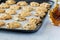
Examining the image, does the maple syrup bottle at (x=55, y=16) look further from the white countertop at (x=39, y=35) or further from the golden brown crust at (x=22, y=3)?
the golden brown crust at (x=22, y=3)

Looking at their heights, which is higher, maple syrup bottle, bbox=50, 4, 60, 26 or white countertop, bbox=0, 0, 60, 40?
maple syrup bottle, bbox=50, 4, 60, 26

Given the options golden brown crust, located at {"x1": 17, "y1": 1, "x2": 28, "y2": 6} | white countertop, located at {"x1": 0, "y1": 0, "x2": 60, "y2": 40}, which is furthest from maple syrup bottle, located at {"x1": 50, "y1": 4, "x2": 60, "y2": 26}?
golden brown crust, located at {"x1": 17, "y1": 1, "x2": 28, "y2": 6}

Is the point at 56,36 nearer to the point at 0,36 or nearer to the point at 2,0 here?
the point at 0,36

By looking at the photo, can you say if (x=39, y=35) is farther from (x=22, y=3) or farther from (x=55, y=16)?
(x=22, y=3)

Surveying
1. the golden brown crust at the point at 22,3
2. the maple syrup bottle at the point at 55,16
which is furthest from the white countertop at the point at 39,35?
the golden brown crust at the point at 22,3

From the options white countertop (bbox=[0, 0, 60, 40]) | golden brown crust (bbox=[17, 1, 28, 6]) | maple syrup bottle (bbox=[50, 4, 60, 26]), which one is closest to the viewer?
white countertop (bbox=[0, 0, 60, 40])

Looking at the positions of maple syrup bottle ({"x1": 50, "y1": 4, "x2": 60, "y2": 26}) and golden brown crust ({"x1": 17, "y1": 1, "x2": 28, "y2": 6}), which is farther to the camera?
golden brown crust ({"x1": 17, "y1": 1, "x2": 28, "y2": 6})

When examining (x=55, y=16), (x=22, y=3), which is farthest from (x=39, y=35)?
(x=22, y=3)

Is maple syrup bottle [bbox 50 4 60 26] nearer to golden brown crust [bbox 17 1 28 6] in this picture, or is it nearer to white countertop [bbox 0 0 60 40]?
white countertop [bbox 0 0 60 40]

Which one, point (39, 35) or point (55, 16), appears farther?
point (55, 16)

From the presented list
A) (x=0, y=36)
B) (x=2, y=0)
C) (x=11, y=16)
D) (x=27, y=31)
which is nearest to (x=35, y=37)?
(x=27, y=31)

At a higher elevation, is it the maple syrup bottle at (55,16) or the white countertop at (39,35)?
the maple syrup bottle at (55,16)
